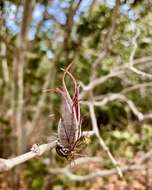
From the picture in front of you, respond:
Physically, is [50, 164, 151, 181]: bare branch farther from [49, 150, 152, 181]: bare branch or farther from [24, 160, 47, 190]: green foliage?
[24, 160, 47, 190]: green foliage

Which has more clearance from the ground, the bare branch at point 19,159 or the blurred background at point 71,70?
the blurred background at point 71,70

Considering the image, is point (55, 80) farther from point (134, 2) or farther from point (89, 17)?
point (134, 2)

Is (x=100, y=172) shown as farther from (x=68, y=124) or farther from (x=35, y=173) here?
(x=68, y=124)

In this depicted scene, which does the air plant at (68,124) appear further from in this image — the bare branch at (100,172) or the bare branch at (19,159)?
the bare branch at (100,172)

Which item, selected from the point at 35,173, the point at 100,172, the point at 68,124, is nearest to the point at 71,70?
the point at 100,172

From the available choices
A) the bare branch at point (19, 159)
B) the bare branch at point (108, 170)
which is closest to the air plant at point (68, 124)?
the bare branch at point (19, 159)

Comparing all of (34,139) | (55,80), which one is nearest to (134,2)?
(55,80)

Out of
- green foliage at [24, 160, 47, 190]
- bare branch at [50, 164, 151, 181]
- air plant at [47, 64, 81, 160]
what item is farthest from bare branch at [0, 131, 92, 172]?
green foliage at [24, 160, 47, 190]

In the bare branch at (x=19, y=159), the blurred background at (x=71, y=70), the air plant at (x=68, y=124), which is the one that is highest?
the blurred background at (x=71, y=70)
